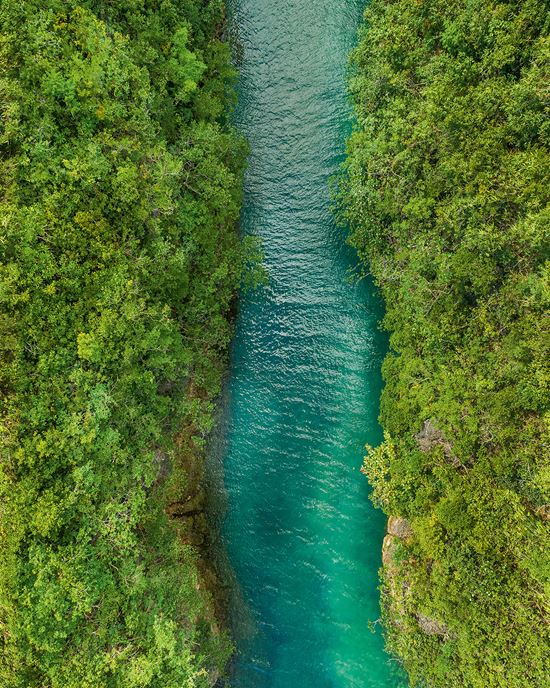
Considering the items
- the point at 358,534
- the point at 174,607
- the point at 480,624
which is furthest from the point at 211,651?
the point at 480,624

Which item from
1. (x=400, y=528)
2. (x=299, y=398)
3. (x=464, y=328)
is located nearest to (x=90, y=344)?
(x=299, y=398)

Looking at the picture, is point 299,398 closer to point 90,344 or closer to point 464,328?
point 464,328

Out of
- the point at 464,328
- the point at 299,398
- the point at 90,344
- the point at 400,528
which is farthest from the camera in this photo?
the point at 299,398

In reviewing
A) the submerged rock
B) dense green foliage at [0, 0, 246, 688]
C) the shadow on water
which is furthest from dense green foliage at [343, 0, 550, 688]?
dense green foliage at [0, 0, 246, 688]

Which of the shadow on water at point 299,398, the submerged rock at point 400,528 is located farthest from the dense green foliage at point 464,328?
the shadow on water at point 299,398

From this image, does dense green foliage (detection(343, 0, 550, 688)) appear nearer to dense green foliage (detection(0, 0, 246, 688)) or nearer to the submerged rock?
the submerged rock

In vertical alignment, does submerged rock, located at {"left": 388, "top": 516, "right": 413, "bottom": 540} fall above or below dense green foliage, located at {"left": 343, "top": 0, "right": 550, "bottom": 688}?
below

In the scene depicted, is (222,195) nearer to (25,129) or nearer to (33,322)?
(25,129)
